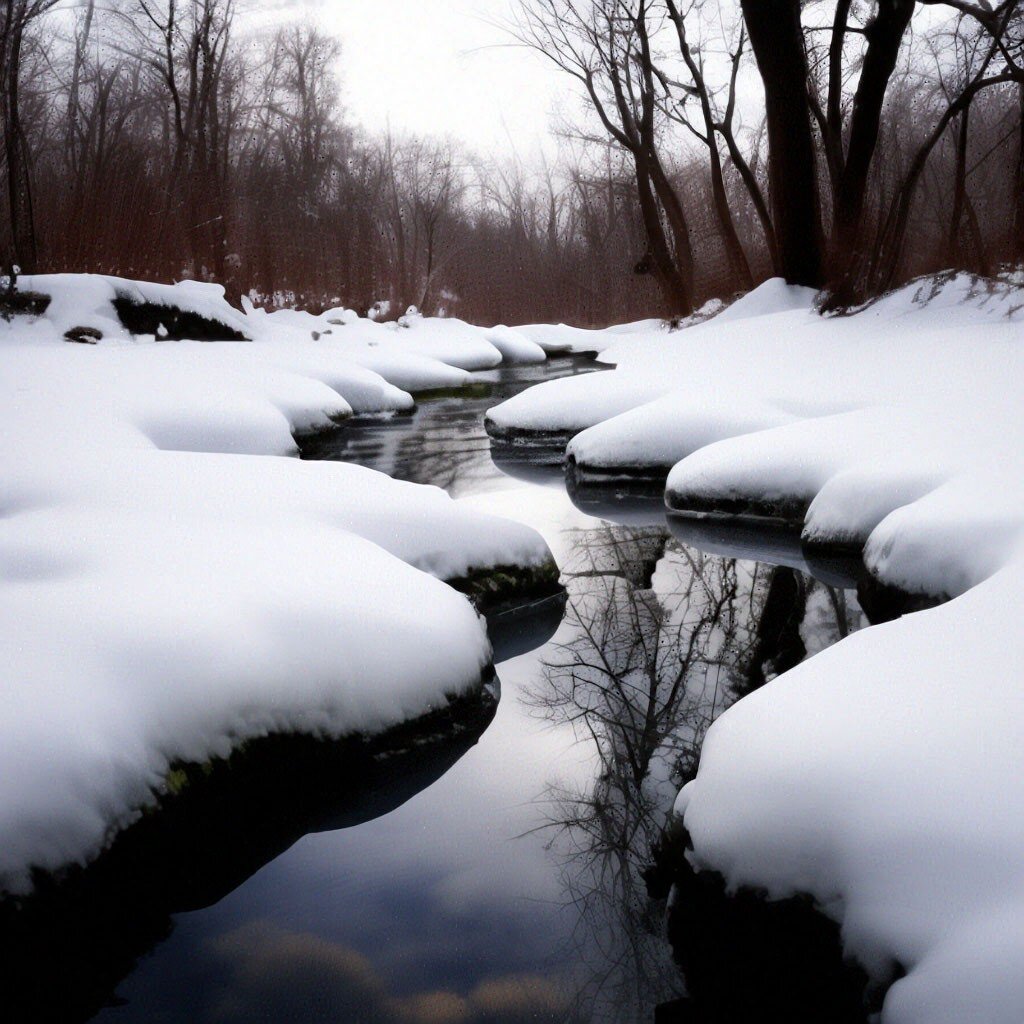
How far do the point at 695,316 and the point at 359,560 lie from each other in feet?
28.9

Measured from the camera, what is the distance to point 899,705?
4.83 feet

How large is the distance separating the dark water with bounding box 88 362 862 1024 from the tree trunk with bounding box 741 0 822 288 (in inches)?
223

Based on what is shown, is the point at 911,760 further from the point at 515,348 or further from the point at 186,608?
the point at 515,348

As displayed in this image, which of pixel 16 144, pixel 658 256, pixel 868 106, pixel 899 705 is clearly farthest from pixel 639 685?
pixel 658 256

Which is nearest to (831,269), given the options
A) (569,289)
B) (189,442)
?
(189,442)

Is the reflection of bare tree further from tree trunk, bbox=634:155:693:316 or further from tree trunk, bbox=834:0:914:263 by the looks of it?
tree trunk, bbox=634:155:693:316

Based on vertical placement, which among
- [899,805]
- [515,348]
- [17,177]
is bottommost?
[899,805]

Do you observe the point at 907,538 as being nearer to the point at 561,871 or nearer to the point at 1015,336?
the point at 561,871

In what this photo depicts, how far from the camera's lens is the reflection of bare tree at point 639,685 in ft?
5.13

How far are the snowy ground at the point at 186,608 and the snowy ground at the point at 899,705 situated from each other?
77 centimetres

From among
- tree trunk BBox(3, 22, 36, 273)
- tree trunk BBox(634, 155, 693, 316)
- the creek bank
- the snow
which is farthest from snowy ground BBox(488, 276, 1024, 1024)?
the snow

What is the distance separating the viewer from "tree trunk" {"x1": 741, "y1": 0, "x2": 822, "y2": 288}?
7.53 m

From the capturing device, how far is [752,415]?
466 centimetres

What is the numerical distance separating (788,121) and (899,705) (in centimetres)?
734
